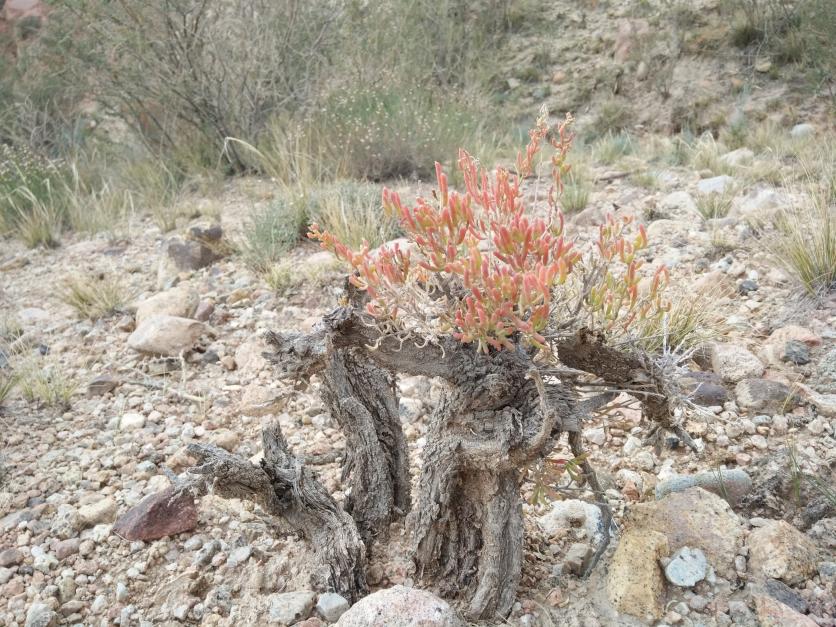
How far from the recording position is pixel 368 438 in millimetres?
1988

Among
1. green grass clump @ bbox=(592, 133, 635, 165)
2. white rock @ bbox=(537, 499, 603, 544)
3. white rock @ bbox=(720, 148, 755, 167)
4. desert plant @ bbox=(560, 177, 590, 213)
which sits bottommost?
green grass clump @ bbox=(592, 133, 635, 165)

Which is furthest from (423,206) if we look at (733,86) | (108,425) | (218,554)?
(733,86)

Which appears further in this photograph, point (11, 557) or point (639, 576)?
point (11, 557)

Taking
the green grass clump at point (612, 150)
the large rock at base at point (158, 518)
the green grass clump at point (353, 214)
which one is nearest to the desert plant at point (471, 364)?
the large rock at base at point (158, 518)

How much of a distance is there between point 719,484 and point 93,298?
347 cm

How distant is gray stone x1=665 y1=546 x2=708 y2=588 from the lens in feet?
5.86

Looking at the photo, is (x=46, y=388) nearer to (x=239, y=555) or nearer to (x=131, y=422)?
(x=131, y=422)

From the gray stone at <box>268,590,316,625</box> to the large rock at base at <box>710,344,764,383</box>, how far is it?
1.81 metres

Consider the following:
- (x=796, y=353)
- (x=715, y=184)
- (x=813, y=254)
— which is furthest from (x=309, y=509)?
(x=715, y=184)

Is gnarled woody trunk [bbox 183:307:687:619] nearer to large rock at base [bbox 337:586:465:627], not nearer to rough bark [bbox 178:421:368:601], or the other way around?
rough bark [bbox 178:421:368:601]

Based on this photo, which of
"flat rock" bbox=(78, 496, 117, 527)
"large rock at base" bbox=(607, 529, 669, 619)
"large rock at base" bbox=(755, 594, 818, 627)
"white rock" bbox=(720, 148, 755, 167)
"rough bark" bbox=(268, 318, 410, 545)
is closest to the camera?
"large rock at base" bbox=(755, 594, 818, 627)

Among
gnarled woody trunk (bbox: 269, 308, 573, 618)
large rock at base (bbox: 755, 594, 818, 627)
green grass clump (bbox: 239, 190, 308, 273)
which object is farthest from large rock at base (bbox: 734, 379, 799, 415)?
green grass clump (bbox: 239, 190, 308, 273)

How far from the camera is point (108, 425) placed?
299 cm

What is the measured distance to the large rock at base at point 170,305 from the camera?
3.79 meters
